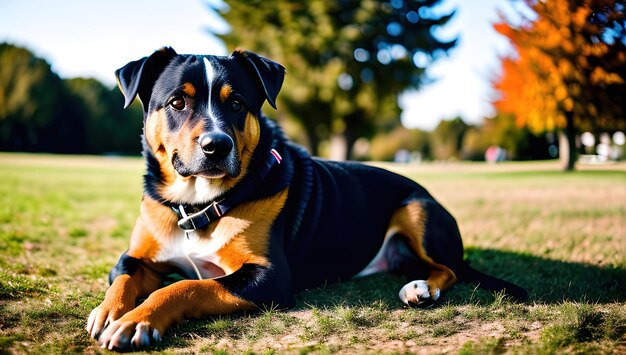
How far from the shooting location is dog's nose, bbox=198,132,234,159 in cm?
328

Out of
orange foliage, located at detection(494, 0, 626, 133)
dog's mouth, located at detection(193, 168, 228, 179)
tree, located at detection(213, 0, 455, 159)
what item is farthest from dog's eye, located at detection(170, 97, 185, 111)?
tree, located at detection(213, 0, 455, 159)

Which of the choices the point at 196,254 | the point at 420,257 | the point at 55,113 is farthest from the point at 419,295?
the point at 55,113

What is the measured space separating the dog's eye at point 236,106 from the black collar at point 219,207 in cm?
44

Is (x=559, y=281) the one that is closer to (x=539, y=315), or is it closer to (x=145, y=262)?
(x=539, y=315)

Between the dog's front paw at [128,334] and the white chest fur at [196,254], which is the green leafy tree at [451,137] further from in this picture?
the dog's front paw at [128,334]

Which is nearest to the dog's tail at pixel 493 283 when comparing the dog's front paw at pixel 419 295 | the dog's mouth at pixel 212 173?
the dog's front paw at pixel 419 295

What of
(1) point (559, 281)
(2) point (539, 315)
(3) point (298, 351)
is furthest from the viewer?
(1) point (559, 281)

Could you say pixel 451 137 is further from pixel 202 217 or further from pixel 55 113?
pixel 202 217

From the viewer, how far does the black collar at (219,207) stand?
3551mm

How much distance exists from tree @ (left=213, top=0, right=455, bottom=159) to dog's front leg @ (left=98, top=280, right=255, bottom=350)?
2457 cm

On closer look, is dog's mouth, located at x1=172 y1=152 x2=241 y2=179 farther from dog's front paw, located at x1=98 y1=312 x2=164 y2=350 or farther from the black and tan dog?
dog's front paw, located at x1=98 y1=312 x2=164 y2=350

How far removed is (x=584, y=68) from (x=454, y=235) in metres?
7.52

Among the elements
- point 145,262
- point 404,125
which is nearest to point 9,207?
point 145,262

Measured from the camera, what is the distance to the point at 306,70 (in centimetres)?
2836
